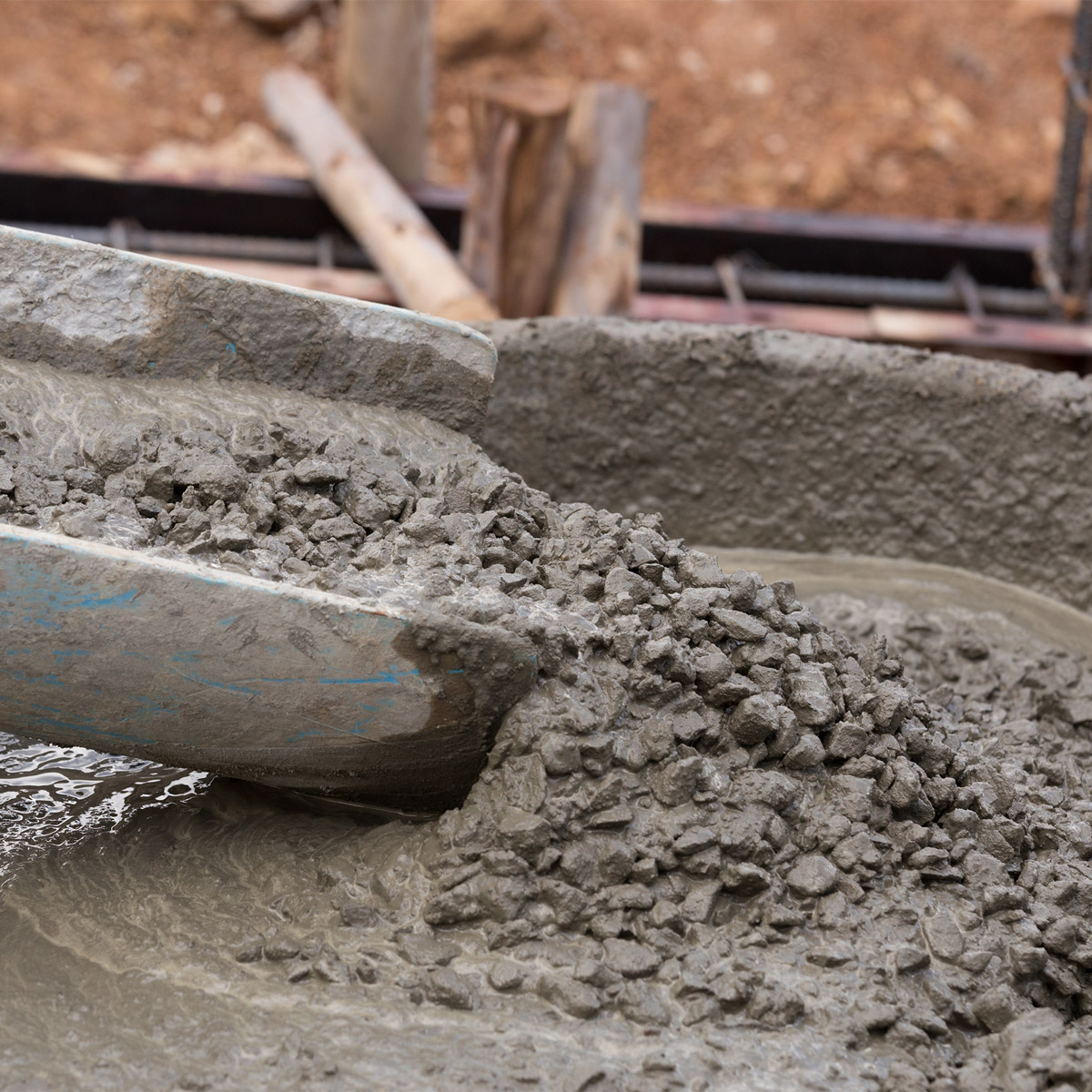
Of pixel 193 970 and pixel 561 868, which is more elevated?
pixel 561 868

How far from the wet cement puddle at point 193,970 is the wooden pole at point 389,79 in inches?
109

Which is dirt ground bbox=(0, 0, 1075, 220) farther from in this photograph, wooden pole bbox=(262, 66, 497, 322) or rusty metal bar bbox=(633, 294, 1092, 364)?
rusty metal bar bbox=(633, 294, 1092, 364)

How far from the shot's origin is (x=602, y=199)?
3471 millimetres

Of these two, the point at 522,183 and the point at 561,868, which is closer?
the point at 561,868

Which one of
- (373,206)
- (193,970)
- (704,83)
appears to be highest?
(704,83)

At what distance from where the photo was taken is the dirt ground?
638 cm

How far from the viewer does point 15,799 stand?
6.02 ft

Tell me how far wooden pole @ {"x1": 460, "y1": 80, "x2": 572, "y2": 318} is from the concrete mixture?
175cm

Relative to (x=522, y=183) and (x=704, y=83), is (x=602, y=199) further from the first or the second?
(x=704, y=83)

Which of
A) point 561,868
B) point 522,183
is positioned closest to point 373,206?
point 522,183

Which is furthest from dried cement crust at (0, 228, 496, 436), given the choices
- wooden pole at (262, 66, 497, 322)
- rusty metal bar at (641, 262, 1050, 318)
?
rusty metal bar at (641, 262, 1050, 318)

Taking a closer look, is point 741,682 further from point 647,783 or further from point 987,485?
point 987,485

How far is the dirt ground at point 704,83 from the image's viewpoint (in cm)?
638

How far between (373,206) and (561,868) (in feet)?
8.52
